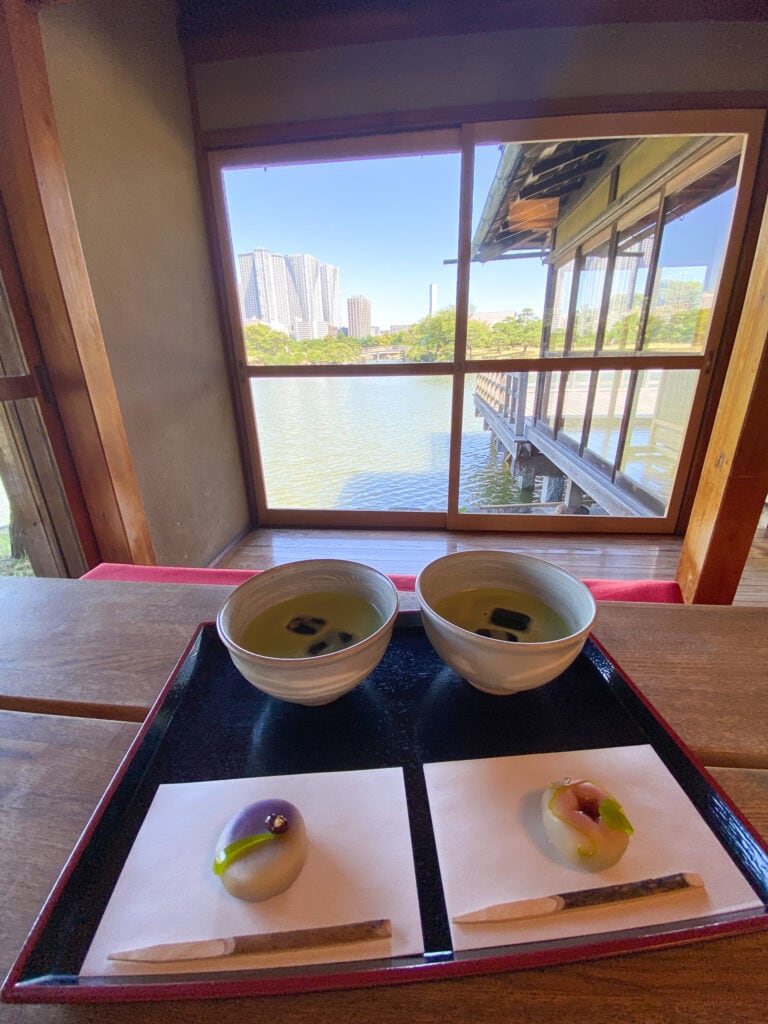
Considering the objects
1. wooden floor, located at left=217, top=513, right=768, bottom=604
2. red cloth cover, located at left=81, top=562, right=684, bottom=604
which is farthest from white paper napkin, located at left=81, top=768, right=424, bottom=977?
wooden floor, located at left=217, top=513, right=768, bottom=604

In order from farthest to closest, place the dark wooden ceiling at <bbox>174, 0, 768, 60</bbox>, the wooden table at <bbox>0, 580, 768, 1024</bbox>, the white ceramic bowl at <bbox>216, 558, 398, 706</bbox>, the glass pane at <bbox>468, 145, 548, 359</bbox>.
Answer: the glass pane at <bbox>468, 145, 548, 359</bbox>, the dark wooden ceiling at <bbox>174, 0, 768, 60</bbox>, the white ceramic bowl at <bbox>216, 558, 398, 706</bbox>, the wooden table at <bbox>0, 580, 768, 1024</bbox>

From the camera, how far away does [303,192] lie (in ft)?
7.45

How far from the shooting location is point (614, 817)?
0.32m

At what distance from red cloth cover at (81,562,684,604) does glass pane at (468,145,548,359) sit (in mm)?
1739

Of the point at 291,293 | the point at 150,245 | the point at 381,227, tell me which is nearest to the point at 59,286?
the point at 150,245

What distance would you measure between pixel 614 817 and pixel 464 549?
1.95 meters

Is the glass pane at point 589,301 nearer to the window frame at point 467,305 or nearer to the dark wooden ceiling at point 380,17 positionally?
the window frame at point 467,305

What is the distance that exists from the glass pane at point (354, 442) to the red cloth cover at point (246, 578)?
5.67 feet

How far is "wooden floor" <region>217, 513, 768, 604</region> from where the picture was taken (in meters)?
2.22

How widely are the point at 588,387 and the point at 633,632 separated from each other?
2.24 metres

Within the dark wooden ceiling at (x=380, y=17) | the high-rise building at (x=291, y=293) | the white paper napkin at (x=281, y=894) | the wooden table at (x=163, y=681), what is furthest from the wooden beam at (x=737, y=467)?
the high-rise building at (x=291, y=293)

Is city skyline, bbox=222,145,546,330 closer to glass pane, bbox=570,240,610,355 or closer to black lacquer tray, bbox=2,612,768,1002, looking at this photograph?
glass pane, bbox=570,240,610,355

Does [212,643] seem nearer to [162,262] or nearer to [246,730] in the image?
[246,730]

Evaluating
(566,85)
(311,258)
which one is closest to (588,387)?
(566,85)
